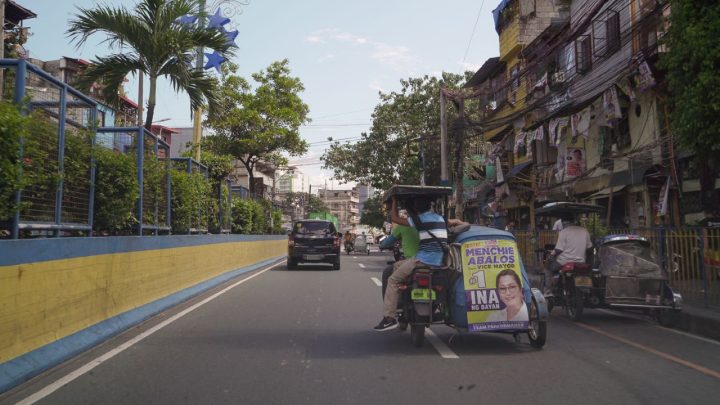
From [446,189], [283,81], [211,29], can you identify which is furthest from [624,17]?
[283,81]

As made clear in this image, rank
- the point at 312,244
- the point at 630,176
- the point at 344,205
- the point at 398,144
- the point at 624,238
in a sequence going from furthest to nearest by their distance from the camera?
the point at 344,205 < the point at 398,144 < the point at 312,244 < the point at 630,176 < the point at 624,238

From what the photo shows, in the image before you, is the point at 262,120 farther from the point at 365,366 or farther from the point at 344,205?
the point at 344,205

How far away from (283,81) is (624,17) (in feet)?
55.1

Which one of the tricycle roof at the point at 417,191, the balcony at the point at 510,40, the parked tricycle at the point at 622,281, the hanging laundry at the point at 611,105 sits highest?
the balcony at the point at 510,40

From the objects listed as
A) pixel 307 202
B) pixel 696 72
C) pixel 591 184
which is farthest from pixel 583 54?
pixel 307 202

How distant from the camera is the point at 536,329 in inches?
280

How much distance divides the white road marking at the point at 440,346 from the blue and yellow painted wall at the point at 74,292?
162 inches

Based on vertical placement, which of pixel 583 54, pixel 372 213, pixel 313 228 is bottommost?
pixel 313 228

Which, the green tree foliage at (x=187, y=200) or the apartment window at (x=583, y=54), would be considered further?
the apartment window at (x=583, y=54)

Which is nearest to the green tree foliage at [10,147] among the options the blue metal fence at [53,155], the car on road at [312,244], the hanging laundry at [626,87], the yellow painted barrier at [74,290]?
the blue metal fence at [53,155]

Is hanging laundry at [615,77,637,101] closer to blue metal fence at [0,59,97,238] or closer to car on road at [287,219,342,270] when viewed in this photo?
car on road at [287,219,342,270]

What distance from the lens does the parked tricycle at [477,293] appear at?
6746 mm

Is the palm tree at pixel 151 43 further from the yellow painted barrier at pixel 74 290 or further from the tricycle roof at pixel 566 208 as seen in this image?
the tricycle roof at pixel 566 208

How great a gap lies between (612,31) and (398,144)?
19454 mm
